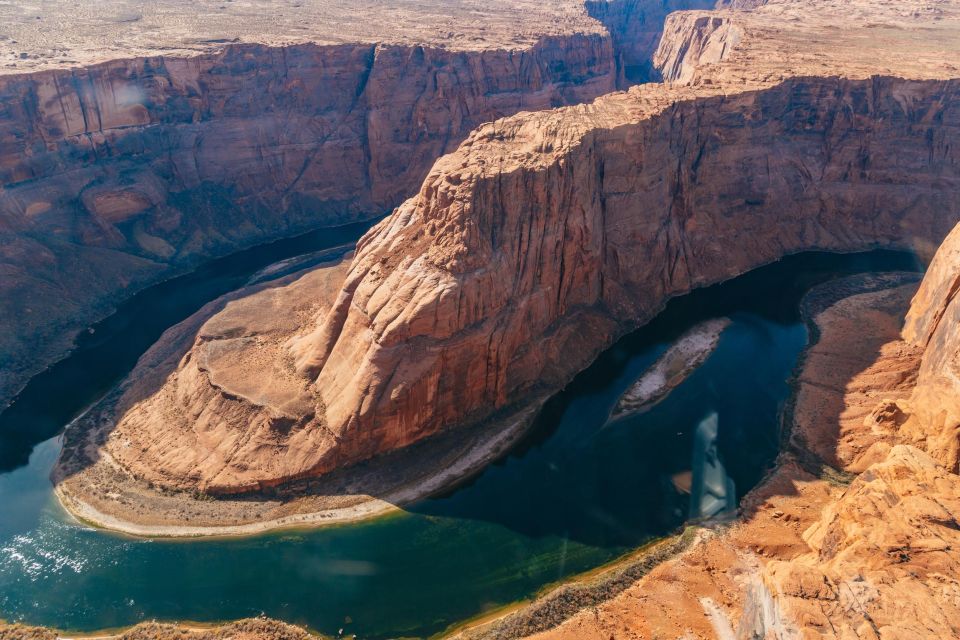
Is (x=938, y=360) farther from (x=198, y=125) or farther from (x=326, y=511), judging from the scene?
(x=198, y=125)

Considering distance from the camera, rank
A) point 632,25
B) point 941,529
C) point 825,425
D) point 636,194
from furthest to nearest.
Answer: point 632,25, point 636,194, point 825,425, point 941,529

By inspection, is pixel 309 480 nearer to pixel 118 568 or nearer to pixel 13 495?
pixel 118 568

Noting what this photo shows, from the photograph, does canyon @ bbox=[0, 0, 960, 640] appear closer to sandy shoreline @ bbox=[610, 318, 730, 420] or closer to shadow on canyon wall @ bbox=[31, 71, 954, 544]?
shadow on canyon wall @ bbox=[31, 71, 954, 544]

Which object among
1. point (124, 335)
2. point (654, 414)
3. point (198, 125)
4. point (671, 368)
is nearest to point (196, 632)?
point (654, 414)

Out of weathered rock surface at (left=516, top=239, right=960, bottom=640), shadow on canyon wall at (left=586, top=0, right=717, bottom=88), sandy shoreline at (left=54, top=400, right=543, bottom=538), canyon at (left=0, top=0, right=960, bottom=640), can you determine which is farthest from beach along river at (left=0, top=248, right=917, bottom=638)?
shadow on canyon wall at (left=586, top=0, right=717, bottom=88)

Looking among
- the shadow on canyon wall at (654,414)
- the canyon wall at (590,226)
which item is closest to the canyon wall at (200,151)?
the shadow on canyon wall at (654,414)

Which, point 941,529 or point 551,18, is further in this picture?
point 551,18

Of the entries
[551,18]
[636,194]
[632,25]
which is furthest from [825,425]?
[632,25]
